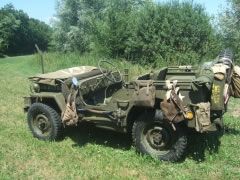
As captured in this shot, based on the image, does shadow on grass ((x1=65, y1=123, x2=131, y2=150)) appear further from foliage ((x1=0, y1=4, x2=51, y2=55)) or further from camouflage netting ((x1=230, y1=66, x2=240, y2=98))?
foliage ((x1=0, y1=4, x2=51, y2=55))

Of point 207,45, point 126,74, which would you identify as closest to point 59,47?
point 207,45

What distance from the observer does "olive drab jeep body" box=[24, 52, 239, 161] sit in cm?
618

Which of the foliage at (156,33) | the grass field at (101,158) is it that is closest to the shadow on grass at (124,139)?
the grass field at (101,158)

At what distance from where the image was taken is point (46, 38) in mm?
76750

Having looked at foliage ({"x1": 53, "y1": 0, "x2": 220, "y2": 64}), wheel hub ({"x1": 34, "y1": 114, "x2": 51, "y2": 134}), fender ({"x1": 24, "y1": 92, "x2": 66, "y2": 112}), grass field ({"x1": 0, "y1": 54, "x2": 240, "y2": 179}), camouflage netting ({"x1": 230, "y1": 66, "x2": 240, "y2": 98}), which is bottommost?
grass field ({"x1": 0, "y1": 54, "x2": 240, "y2": 179})

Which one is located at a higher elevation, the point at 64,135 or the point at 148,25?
the point at 148,25

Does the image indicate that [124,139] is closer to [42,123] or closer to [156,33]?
[42,123]

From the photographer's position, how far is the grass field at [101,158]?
20.6ft

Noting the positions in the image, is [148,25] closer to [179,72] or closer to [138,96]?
[179,72]

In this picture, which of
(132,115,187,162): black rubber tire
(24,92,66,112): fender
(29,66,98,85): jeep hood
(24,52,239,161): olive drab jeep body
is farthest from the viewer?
(29,66,98,85): jeep hood

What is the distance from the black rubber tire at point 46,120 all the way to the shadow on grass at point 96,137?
1.31ft

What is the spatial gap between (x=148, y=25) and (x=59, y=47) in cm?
2102

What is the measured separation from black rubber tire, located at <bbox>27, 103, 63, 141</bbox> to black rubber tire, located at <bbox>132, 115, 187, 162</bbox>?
1641 millimetres

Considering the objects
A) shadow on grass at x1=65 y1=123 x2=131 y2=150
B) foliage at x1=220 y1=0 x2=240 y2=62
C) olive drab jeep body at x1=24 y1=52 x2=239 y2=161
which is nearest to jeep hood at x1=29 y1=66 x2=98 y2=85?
olive drab jeep body at x1=24 y1=52 x2=239 y2=161
